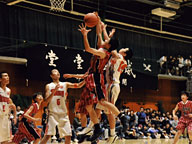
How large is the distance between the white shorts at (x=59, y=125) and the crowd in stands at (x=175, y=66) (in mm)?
14141

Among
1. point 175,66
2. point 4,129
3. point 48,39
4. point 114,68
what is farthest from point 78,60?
point 4,129

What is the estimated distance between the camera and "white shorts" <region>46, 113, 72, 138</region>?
6672mm

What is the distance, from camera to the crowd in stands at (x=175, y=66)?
20.4m

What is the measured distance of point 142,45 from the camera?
70.1 ft

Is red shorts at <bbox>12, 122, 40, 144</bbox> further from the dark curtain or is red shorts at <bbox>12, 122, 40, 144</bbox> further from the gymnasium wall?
the gymnasium wall

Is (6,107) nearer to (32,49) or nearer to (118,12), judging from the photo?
(32,49)

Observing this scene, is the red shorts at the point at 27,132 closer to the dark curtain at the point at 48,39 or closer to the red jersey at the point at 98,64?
the red jersey at the point at 98,64

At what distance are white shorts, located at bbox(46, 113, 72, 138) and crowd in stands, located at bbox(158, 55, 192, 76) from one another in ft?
46.4

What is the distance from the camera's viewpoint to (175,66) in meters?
21.0

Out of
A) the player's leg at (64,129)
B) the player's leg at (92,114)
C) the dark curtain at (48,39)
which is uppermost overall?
the dark curtain at (48,39)

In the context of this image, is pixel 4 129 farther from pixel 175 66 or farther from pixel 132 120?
pixel 175 66

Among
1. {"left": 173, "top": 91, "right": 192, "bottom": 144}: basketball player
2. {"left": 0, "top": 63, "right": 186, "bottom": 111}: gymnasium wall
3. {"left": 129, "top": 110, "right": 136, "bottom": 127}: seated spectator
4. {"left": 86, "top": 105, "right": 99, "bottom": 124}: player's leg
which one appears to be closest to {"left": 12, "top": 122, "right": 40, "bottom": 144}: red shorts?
{"left": 86, "top": 105, "right": 99, "bottom": 124}: player's leg

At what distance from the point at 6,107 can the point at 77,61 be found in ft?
29.5

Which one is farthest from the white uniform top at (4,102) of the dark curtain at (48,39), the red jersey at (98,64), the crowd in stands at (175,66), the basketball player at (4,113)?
the crowd in stands at (175,66)
